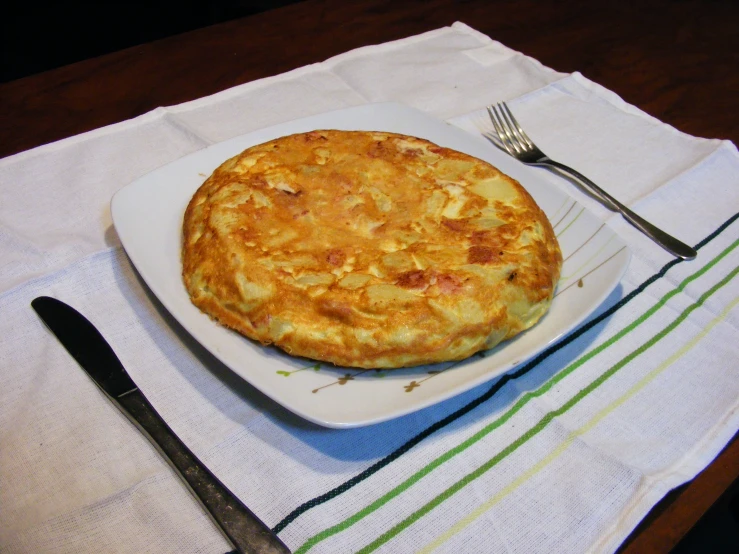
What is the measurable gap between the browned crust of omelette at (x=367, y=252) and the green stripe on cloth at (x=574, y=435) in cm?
21

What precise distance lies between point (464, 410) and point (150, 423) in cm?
55

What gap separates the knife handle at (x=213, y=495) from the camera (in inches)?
35.1

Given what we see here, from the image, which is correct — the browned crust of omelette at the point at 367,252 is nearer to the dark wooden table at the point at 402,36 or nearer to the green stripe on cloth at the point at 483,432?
the green stripe on cloth at the point at 483,432

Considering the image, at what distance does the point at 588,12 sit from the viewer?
281 cm

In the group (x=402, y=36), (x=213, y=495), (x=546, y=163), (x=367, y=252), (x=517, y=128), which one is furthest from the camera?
(x=402, y=36)

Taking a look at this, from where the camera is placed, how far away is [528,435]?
111 cm

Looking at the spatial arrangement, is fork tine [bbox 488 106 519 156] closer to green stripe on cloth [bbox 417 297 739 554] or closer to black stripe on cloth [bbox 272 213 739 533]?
black stripe on cloth [bbox 272 213 739 533]

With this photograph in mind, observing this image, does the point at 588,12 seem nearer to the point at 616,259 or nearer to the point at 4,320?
the point at 616,259

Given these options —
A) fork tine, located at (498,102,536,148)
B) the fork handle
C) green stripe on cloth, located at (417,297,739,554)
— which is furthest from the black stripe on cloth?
fork tine, located at (498,102,536,148)

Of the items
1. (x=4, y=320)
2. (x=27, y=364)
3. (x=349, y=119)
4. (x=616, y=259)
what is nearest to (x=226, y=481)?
(x=27, y=364)

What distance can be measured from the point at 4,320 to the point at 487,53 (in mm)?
1868

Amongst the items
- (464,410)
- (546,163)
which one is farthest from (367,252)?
(546,163)

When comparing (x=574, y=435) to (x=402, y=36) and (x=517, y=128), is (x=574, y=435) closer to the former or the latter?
(x=517, y=128)

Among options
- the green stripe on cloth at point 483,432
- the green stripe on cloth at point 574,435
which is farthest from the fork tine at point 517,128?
the green stripe on cloth at point 574,435
